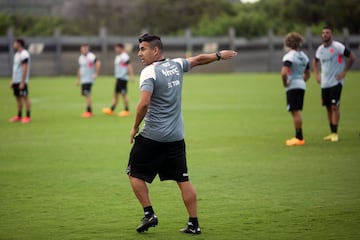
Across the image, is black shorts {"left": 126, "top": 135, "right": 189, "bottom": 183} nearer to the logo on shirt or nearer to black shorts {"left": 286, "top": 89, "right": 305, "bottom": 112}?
the logo on shirt

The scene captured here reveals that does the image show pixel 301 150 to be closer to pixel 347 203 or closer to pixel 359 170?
pixel 359 170

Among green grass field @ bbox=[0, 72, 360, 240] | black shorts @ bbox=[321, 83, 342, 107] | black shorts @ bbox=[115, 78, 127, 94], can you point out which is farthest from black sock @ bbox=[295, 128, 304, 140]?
black shorts @ bbox=[115, 78, 127, 94]

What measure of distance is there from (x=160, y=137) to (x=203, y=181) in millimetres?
3699

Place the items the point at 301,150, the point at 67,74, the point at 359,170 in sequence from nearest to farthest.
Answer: the point at 359,170
the point at 301,150
the point at 67,74

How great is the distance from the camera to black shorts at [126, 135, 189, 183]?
8.51 meters

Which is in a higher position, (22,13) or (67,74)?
(22,13)

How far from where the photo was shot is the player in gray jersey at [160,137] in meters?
8.41

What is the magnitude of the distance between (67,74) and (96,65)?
31.4 meters

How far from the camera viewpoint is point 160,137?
8477 mm

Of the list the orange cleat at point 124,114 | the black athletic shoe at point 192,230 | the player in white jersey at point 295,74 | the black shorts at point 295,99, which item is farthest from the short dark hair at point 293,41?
the orange cleat at point 124,114

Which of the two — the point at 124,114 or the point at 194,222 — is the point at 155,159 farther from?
the point at 124,114

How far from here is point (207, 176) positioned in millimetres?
12516

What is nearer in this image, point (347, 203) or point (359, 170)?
point (347, 203)

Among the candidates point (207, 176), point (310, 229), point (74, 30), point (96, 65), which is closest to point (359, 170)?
point (207, 176)
